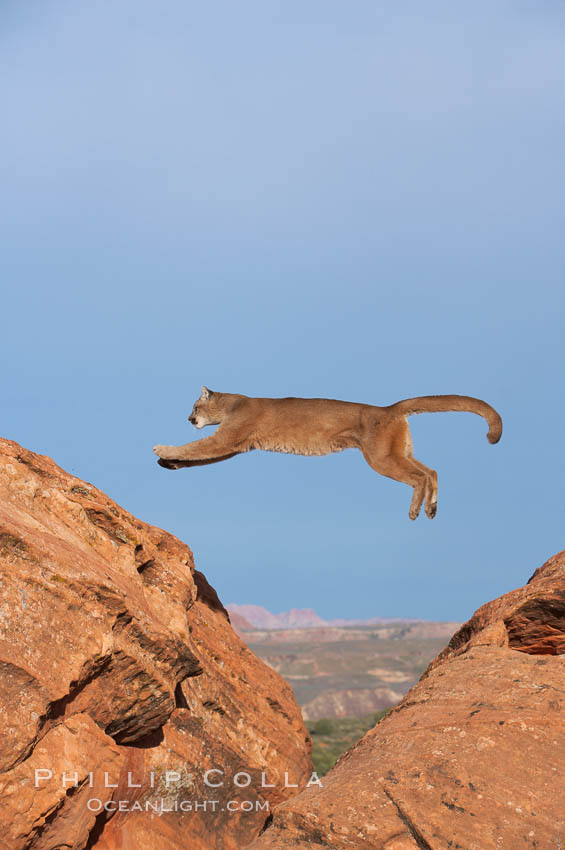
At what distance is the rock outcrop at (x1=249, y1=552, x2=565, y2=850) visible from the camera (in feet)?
19.9

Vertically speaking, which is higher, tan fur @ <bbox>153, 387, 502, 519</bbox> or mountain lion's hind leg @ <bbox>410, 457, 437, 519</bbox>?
tan fur @ <bbox>153, 387, 502, 519</bbox>

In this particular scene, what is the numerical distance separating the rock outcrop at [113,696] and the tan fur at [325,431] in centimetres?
252

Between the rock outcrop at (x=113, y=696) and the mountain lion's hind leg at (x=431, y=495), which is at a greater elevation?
the mountain lion's hind leg at (x=431, y=495)

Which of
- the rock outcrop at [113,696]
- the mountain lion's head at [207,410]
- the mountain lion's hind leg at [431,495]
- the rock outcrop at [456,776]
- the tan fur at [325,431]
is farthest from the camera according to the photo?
the mountain lion's head at [207,410]

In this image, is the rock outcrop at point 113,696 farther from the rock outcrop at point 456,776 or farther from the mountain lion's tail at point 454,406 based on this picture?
the mountain lion's tail at point 454,406

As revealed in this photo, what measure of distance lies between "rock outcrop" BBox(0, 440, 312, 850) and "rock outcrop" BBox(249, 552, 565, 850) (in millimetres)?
1680

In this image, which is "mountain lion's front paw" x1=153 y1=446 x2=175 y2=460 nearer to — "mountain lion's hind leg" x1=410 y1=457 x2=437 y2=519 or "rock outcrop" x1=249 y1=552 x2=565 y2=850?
"mountain lion's hind leg" x1=410 y1=457 x2=437 y2=519

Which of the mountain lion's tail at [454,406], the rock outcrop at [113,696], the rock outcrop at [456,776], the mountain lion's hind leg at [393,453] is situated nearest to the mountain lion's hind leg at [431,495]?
the mountain lion's hind leg at [393,453]

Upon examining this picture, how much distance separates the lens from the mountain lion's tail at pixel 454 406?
39.0 ft

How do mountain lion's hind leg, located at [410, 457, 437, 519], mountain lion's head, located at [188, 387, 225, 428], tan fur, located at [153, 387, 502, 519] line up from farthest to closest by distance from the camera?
mountain lion's head, located at [188, 387, 225, 428], tan fur, located at [153, 387, 502, 519], mountain lion's hind leg, located at [410, 457, 437, 519]

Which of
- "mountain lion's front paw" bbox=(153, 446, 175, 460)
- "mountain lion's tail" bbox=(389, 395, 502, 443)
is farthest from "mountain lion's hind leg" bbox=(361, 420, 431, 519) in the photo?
"mountain lion's front paw" bbox=(153, 446, 175, 460)

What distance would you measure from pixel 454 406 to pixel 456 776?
6.66m

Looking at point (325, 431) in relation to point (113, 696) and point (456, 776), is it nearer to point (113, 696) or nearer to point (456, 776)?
point (113, 696)

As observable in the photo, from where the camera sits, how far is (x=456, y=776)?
20.9 feet
